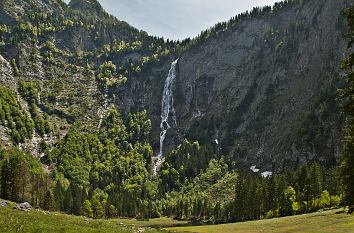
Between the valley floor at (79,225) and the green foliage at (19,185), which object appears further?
the green foliage at (19,185)

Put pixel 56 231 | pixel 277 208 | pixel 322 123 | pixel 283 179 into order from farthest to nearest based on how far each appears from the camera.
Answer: pixel 322 123 → pixel 283 179 → pixel 277 208 → pixel 56 231

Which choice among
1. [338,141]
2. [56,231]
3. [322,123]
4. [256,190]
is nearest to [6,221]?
[56,231]

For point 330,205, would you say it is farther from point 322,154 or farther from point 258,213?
point 322,154

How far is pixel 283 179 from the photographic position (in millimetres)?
131875

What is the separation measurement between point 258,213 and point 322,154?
68.0 meters

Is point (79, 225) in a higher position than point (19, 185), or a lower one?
lower

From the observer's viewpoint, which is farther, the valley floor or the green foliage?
the green foliage

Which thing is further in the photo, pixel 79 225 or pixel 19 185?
pixel 19 185

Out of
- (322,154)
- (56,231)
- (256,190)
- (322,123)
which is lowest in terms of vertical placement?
(56,231)

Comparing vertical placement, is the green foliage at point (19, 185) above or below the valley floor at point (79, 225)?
above

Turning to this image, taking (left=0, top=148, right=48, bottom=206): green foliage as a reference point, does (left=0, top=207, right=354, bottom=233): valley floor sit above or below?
below

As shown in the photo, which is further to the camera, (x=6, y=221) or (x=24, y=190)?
(x=24, y=190)

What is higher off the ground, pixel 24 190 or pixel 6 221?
pixel 24 190

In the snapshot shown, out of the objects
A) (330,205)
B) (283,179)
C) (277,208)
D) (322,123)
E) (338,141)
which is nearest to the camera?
(330,205)
